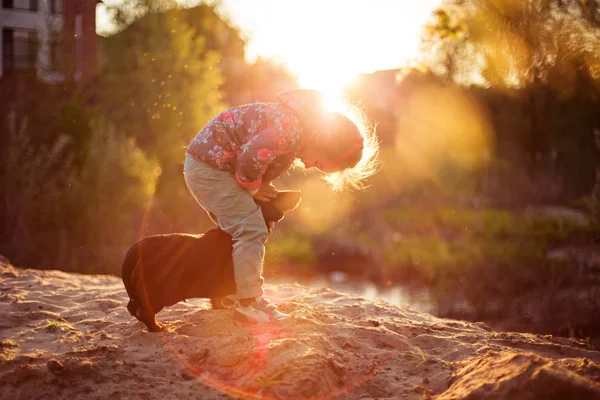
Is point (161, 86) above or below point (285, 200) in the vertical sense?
above

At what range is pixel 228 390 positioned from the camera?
276 centimetres

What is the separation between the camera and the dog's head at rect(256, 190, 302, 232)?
3.82m

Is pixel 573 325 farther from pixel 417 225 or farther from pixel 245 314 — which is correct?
pixel 417 225

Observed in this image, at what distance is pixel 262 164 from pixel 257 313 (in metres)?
0.98

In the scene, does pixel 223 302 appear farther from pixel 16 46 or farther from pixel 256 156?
pixel 16 46

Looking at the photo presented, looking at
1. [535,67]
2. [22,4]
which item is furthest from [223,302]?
[22,4]

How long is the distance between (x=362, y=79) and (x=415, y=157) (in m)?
3.23

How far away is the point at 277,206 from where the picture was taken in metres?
3.87

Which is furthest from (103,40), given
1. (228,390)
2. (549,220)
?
(228,390)

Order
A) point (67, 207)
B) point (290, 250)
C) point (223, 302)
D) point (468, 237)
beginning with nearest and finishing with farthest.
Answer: point (223, 302), point (67, 207), point (290, 250), point (468, 237)

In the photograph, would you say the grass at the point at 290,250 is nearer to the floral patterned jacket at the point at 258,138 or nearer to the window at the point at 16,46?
the floral patterned jacket at the point at 258,138

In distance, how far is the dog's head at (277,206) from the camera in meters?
3.82

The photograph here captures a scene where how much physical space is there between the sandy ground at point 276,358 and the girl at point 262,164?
0.36 m

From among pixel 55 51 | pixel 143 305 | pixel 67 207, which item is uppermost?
pixel 55 51
